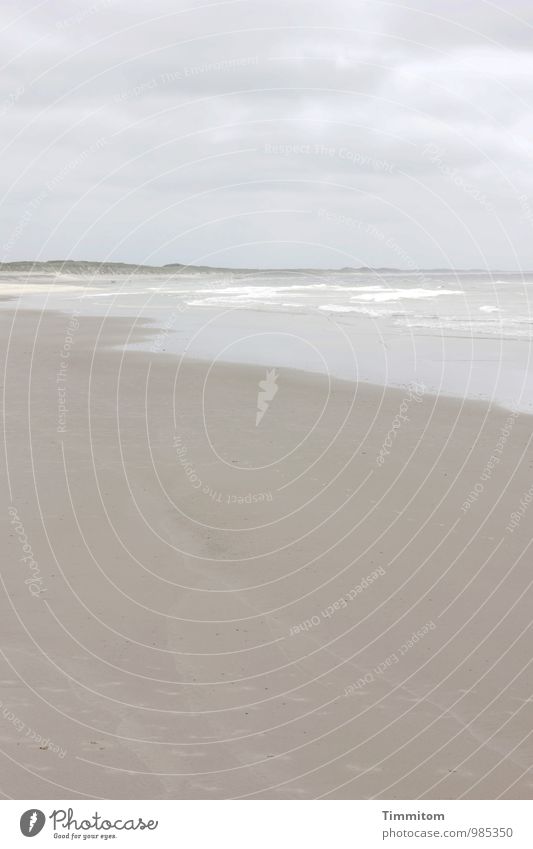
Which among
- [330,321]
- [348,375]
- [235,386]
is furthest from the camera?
[330,321]

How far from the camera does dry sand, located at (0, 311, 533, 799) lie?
5.26 m

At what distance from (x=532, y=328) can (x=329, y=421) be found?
17878 mm

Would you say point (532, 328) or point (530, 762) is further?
point (532, 328)

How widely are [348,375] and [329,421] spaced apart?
15.8 ft

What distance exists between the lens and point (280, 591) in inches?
298

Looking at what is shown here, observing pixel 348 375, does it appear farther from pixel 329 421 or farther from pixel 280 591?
pixel 280 591

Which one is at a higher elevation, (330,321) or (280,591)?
(330,321)

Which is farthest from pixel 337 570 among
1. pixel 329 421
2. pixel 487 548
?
pixel 329 421

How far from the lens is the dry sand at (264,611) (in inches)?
207

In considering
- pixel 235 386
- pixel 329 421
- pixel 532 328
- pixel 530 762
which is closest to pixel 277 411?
pixel 329 421

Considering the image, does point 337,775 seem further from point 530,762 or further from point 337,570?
point 337,570

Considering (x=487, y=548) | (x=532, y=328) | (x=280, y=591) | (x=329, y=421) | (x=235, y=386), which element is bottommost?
(x=280, y=591)

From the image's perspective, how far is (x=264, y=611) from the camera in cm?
720

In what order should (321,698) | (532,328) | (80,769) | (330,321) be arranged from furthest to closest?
(330,321) < (532,328) < (321,698) < (80,769)
